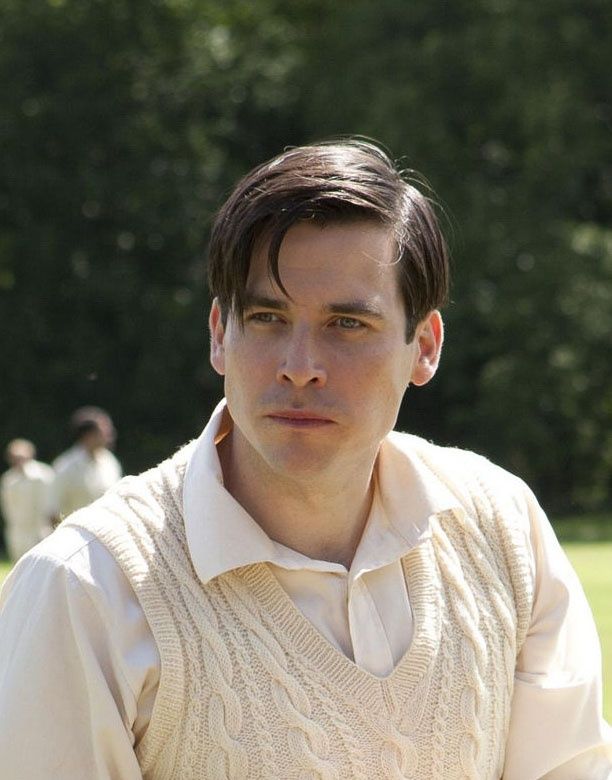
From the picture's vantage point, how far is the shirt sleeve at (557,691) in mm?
2635

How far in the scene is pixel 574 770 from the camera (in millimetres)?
2684

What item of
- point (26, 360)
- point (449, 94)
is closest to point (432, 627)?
point (449, 94)

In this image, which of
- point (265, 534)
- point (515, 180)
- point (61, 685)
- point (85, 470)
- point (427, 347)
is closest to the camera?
point (61, 685)

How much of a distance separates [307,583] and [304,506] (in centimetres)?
12

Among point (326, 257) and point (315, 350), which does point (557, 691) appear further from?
point (326, 257)

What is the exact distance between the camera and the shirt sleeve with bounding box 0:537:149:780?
7.50ft

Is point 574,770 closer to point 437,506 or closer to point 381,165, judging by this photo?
point 437,506

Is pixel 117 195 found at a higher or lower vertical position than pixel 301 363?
lower

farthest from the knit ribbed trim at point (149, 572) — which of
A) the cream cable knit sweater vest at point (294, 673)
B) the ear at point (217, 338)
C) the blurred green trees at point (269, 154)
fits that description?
the blurred green trees at point (269, 154)

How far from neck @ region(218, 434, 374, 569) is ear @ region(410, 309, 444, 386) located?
0.60ft

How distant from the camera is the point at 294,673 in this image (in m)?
2.44

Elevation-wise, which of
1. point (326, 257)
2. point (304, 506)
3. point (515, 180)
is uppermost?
point (515, 180)

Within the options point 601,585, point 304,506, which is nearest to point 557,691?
point 304,506

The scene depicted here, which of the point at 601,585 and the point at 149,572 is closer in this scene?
the point at 149,572
